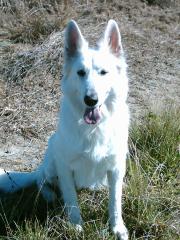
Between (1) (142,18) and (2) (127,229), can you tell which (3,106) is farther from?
(1) (142,18)

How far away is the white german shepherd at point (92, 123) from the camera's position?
3.60 m

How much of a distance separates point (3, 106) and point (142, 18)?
316 cm

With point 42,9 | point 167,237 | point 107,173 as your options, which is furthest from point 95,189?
point 42,9

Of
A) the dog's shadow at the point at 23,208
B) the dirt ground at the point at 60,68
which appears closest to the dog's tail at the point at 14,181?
the dog's shadow at the point at 23,208

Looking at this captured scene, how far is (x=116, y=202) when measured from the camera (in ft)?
12.6

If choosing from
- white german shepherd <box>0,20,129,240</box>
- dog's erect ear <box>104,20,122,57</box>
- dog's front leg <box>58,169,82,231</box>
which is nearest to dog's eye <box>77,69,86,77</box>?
white german shepherd <box>0,20,129,240</box>

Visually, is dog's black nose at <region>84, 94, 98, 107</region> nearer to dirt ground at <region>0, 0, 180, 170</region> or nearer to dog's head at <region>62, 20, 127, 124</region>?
dog's head at <region>62, 20, 127, 124</region>

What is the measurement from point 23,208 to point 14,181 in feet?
1.05

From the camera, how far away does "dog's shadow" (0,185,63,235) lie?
3.94 meters

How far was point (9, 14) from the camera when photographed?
7770 mm

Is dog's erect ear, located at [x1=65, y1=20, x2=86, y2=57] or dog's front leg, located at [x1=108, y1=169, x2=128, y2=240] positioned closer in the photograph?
dog's erect ear, located at [x1=65, y1=20, x2=86, y2=57]

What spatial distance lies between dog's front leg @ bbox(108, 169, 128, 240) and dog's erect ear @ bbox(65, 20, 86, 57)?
0.95 metres

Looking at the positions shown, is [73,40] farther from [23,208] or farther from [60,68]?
[60,68]

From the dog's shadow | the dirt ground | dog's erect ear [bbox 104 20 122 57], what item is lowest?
the dog's shadow
